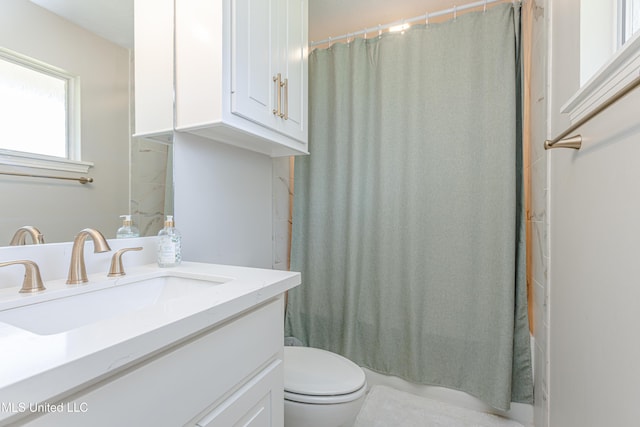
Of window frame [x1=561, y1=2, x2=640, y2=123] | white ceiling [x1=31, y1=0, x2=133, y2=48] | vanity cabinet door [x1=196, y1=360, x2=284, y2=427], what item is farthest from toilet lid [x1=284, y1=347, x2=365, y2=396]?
white ceiling [x1=31, y1=0, x2=133, y2=48]

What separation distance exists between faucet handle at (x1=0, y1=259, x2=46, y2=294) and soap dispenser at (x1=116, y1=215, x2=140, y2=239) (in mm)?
287

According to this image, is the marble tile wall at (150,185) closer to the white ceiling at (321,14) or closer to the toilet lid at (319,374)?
the white ceiling at (321,14)

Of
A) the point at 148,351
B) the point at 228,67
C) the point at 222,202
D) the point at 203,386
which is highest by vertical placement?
the point at 228,67

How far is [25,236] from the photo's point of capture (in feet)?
2.43

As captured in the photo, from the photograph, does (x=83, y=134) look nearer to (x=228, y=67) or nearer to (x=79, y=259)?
(x=79, y=259)

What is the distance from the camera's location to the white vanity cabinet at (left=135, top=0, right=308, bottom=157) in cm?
99

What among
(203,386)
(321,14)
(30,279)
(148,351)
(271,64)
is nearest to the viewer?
(148,351)

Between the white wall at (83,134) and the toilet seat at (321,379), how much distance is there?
34.7 inches

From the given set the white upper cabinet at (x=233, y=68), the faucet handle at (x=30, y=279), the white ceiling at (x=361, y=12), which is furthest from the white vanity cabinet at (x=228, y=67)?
the faucet handle at (x=30, y=279)

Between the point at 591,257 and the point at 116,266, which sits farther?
the point at 116,266

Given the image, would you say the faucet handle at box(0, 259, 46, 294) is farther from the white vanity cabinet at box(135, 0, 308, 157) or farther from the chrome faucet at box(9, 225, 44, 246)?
the white vanity cabinet at box(135, 0, 308, 157)

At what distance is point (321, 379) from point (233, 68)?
4.01 ft

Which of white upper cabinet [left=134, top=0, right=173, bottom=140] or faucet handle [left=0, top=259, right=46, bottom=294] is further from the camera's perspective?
white upper cabinet [left=134, top=0, right=173, bottom=140]

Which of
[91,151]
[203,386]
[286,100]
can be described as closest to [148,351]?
[203,386]
